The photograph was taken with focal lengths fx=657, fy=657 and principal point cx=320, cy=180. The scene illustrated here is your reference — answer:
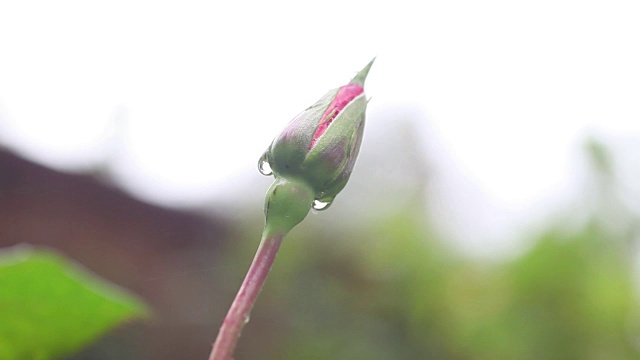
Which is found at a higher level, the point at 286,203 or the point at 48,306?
the point at 286,203

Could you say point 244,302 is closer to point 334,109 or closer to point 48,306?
point 334,109

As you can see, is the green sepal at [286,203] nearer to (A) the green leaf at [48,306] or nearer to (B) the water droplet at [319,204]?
(B) the water droplet at [319,204]

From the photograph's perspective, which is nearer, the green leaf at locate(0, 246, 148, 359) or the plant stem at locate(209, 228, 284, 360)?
the plant stem at locate(209, 228, 284, 360)

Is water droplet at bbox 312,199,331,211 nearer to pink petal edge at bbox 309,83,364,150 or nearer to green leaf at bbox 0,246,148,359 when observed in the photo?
pink petal edge at bbox 309,83,364,150

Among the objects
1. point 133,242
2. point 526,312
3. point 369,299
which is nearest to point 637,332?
point 526,312

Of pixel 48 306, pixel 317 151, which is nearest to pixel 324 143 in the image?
pixel 317 151

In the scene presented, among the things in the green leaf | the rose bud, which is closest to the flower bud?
the rose bud

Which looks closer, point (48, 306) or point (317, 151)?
point (317, 151)
